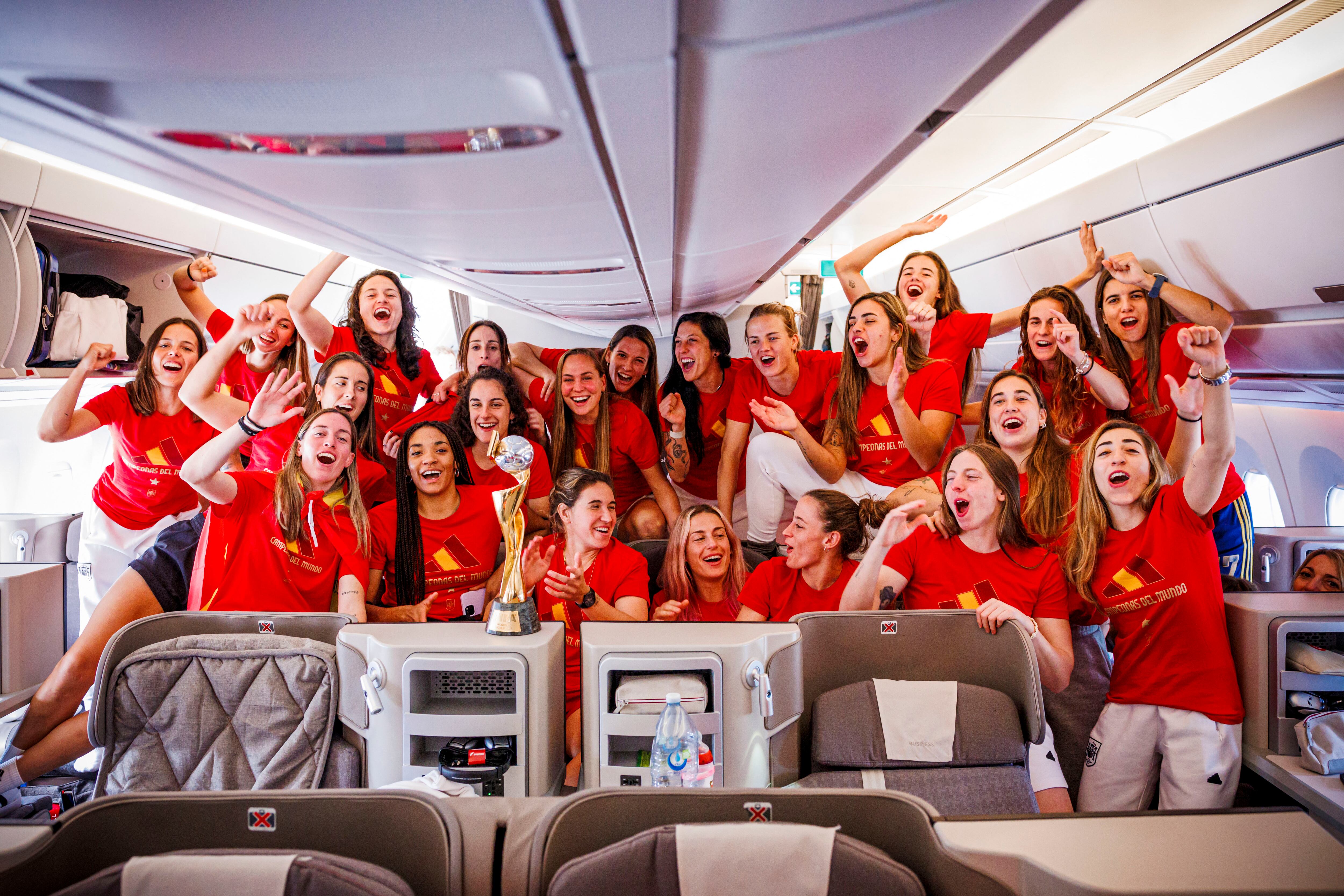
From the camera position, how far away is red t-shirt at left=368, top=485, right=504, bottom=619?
111 inches

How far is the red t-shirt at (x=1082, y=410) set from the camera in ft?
11.3

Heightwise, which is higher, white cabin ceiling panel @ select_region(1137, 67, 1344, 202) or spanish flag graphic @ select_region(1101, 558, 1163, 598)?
white cabin ceiling panel @ select_region(1137, 67, 1344, 202)

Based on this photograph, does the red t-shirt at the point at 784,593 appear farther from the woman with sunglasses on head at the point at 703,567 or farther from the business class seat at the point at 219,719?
the business class seat at the point at 219,719

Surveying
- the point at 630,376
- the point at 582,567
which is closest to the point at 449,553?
the point at 582,567

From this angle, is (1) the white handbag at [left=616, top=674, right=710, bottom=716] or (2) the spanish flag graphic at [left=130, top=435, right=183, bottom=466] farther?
(2) the spanish flag graphic at [left=130, top=435, right=183, bottom=466]

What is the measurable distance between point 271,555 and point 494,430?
1125 mm

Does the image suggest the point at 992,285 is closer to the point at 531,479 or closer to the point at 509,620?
the point at 531,479

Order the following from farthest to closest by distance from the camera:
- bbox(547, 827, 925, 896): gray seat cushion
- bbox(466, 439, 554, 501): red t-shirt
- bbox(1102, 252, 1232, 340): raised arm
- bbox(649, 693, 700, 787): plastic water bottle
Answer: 1. bbox(466, 439, 554, 501): red t-shirt
2. bbox(1102, 252, 1232, 340): raised arm
3. bbox(649, 693, 700, 787): plastic water bottle
4. bbox(547, 827, 925, 896): gray seat cushion

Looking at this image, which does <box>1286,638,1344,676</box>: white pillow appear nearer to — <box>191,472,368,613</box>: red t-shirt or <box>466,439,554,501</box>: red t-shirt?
<box>466,439,554,501</box>: red t-shirt

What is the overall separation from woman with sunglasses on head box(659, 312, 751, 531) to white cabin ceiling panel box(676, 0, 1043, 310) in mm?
1881

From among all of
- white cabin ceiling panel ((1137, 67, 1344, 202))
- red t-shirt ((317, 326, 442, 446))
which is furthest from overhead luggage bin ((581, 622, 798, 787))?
red t-shirt ((317, 326, 442, 446))

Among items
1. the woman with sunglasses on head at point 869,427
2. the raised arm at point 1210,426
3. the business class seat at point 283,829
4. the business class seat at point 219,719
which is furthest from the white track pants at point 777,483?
the business class seat at point 283,829

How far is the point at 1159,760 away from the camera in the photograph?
7.79ft

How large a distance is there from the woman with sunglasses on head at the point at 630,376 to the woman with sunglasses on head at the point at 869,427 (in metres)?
0.81
